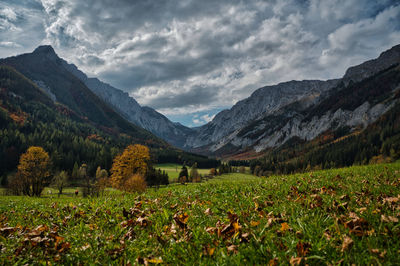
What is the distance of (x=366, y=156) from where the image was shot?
157000mm

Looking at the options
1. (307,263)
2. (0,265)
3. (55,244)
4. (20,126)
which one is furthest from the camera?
(20,126)

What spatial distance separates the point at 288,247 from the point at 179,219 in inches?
79.4

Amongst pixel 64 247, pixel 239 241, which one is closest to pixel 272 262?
pixel 239 241

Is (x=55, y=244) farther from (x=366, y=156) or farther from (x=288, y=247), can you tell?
(x=366, y=156)

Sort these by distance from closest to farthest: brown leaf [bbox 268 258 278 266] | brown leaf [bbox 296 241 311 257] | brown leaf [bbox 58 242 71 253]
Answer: brown leaf [bbox 268 258 278 266], brown leaf [bbox 296 241 311 257], brown leaf [bbox 58 242 71 253]

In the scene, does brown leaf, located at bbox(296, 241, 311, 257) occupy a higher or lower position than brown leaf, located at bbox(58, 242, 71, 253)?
higher

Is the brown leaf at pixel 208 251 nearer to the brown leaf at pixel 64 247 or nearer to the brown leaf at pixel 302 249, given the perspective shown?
the brown leaf at pixel 302 249

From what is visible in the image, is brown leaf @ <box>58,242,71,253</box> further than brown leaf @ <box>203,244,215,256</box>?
Yes

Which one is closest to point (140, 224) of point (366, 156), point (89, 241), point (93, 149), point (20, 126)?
point (89, 241)

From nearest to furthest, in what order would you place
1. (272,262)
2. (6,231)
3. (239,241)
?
(272,262), (239,241), (6,231)

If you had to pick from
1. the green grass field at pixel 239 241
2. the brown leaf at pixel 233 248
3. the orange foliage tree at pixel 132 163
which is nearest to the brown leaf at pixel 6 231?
the green grass field at pixel 239 241

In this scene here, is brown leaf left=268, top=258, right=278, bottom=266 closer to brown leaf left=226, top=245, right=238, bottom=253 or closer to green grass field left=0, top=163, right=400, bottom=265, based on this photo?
green grass field left=0, top=163, right=400, bottom=265

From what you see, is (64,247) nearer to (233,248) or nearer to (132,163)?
(233,248)

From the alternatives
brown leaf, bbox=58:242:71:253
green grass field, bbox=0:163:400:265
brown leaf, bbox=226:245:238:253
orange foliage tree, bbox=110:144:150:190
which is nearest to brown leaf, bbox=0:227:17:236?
green grass field, bbox=0:163:400:265
